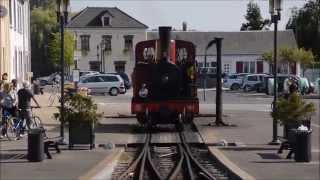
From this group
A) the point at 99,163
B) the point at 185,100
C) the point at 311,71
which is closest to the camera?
the point at 99,163

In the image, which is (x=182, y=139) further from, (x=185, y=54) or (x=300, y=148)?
(x=300, y=148)

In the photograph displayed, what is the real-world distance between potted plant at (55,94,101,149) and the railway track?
1136mm

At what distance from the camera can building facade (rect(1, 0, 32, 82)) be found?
3903 centimetres

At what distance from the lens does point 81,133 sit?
19.6m

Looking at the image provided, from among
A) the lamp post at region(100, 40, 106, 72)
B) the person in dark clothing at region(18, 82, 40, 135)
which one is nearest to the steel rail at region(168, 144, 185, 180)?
the person in dark clothing at region(18, 82, 40, 135)

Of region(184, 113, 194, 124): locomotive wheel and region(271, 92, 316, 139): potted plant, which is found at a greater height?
region(271, 92, 316, 139): potted plant

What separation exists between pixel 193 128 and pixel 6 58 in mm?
15109

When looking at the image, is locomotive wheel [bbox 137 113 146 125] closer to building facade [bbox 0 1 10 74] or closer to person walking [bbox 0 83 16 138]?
person walking [bbox 0 83 16 138]

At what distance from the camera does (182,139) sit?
2369 centimetres

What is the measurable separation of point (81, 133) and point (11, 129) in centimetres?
364

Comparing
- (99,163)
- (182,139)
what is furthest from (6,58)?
(99,163)

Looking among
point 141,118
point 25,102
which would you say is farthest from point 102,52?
point 25,102

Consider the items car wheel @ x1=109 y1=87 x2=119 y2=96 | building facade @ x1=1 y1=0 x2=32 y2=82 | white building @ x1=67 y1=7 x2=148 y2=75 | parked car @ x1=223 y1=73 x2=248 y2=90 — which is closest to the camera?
building facade @ x1=1 y1=0 x2=32 y2=82

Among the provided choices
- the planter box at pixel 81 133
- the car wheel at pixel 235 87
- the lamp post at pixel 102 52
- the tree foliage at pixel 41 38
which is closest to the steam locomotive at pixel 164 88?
the planter box at pixel 81 133
